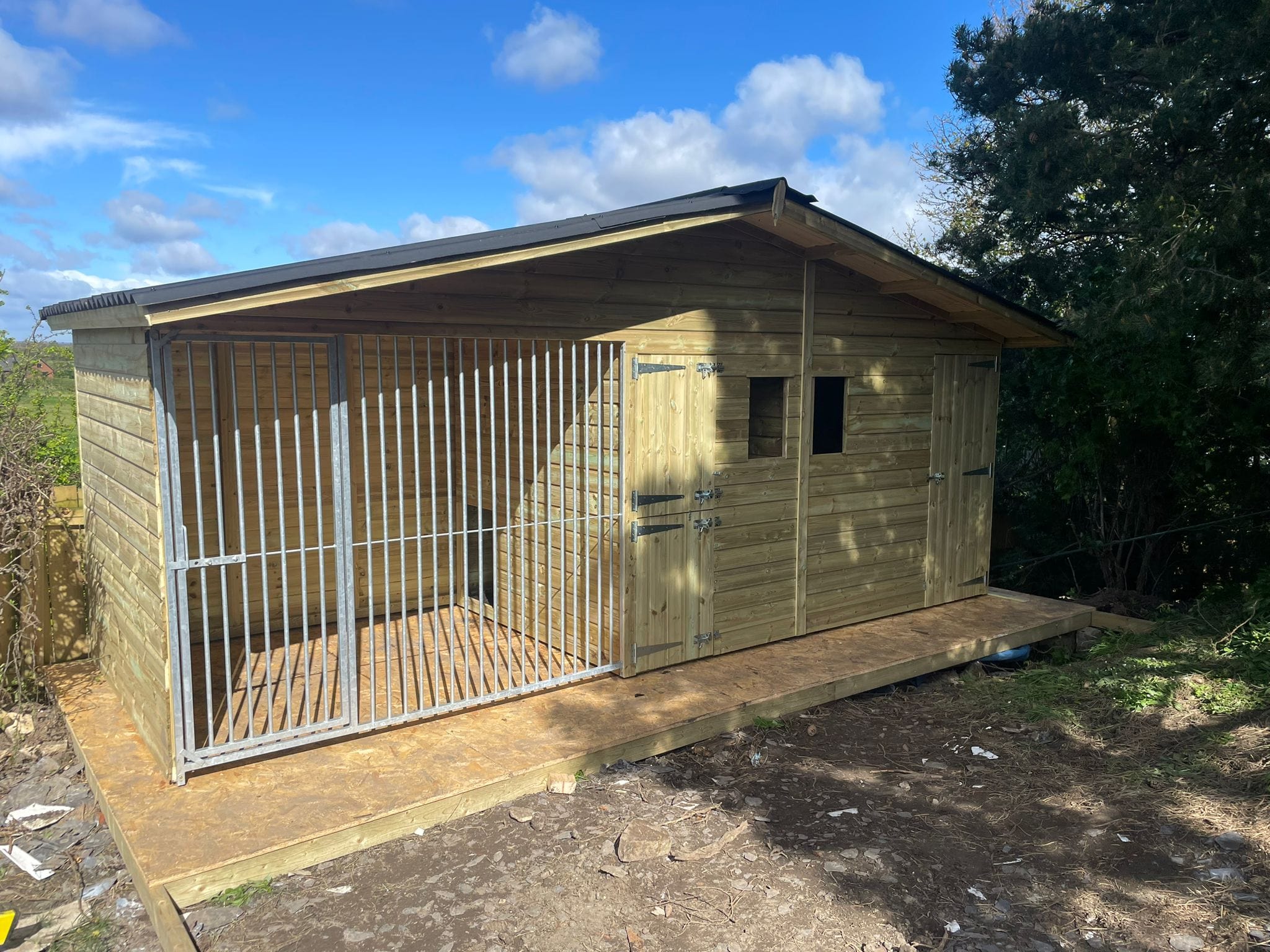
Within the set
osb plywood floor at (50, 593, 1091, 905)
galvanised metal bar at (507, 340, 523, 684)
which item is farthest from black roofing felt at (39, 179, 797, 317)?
osb plywood floor at (50, 593, 1091, 905)

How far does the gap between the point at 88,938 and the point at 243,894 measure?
60 cm

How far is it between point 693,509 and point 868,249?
2.15 meters

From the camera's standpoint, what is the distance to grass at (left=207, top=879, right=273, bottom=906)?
3613 millimetres

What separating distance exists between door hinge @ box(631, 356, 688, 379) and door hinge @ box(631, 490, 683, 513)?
760 mm

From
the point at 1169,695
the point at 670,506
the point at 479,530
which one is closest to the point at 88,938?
the point at 479,530

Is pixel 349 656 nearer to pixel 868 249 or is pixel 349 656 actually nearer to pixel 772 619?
pixel 772 619

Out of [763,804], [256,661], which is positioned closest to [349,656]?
[256,661]

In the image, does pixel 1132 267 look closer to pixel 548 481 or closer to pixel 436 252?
pixel 548 481

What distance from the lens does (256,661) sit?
238 inches

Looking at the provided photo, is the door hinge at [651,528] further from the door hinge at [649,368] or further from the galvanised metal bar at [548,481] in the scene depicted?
the door hinge at [649,368]

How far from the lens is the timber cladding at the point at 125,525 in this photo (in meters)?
4.25

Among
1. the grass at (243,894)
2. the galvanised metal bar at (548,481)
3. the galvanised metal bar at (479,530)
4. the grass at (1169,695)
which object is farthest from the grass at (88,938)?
the grass at (1169,695)

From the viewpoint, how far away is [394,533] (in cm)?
727

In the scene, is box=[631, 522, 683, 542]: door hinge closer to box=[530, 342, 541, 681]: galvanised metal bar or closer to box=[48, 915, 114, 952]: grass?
box=[530, 342, 541, 681]: galvanised metal bar
